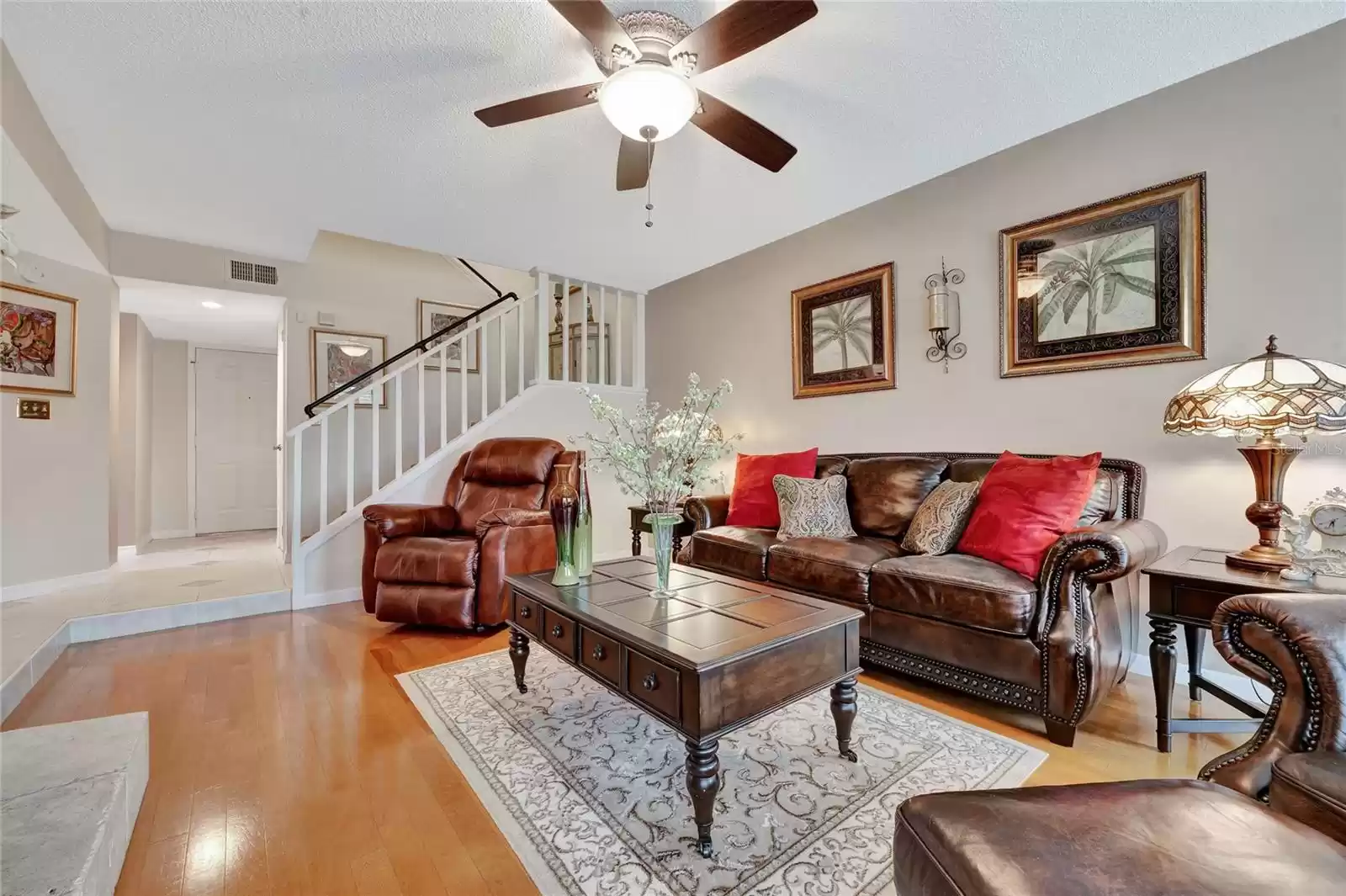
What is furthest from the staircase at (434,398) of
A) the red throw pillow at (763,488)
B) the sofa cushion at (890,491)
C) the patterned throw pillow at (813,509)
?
the sofa cushion at (890,491)

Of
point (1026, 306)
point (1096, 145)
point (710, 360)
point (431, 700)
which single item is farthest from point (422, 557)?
point (1096, 145)

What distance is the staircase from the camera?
3863mm

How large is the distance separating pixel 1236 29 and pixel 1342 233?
82cm

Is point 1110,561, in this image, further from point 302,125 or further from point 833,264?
point 302,125

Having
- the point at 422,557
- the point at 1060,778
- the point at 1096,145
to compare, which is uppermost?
the point at 1096,145

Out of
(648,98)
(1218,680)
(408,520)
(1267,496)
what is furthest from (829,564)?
(408,520)

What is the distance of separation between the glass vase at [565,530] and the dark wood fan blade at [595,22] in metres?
1.48

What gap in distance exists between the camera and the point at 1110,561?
1823 mm

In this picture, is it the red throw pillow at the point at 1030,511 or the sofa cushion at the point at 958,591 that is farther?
the red throw pillow at the point at 1030,511

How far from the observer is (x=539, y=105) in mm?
1927

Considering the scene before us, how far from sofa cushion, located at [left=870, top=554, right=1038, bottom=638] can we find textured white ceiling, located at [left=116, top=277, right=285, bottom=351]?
4.92 metres

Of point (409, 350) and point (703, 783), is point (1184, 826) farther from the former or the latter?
point (409, 350)

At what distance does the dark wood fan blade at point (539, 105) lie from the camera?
1.88 m

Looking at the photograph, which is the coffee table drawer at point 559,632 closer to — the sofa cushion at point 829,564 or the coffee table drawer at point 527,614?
the coffee table drawer at point 527,614
